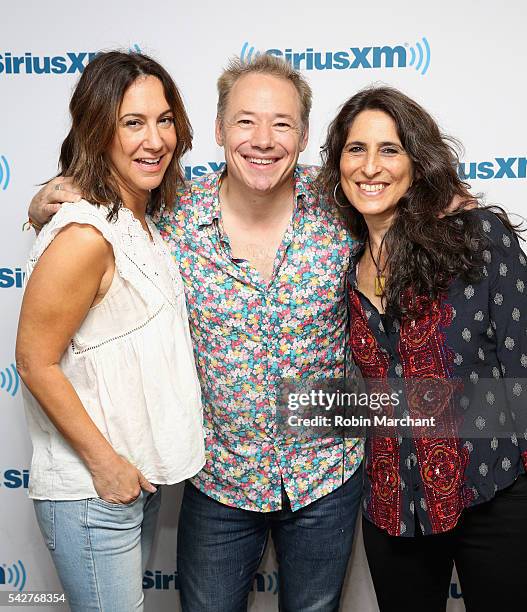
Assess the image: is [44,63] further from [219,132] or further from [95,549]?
[95,549]

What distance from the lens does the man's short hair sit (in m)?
1.50

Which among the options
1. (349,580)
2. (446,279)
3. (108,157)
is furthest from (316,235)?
(349,580)

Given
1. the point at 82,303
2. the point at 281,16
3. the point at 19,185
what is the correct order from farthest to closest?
the point at 19,185 < the point at 281,16 < the point at 82,303

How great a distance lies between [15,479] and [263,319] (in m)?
1.11

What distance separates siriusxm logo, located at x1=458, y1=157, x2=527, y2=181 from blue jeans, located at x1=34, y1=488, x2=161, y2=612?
119 cm

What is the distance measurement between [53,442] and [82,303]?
11.6 inches

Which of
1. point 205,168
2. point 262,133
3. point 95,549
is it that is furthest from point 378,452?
point 205,168

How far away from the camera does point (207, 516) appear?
1.59 meters

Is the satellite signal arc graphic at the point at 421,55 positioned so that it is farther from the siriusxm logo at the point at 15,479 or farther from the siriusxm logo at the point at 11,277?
the siriusxm logo at the point at 15,479

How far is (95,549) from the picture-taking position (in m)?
1.24

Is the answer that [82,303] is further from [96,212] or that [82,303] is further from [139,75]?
[139,75]

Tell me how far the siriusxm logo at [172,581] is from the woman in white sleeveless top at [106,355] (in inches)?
32.9

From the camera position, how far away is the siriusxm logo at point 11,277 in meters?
1.99

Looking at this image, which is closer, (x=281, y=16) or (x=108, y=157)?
(x=108, y=157)
